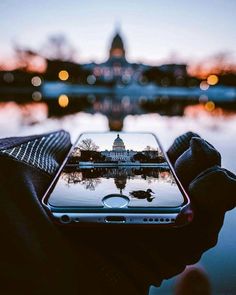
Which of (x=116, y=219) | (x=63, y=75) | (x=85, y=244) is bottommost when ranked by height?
(x=63, y=75)

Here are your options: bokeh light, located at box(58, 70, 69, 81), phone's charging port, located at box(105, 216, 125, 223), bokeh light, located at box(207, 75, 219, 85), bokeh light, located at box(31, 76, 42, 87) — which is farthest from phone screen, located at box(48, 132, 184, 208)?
bokeh light, located at box(207, 75, 219, 85)

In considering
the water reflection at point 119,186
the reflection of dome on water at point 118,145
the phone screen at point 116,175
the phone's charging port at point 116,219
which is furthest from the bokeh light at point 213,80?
the phone's charging port at point 116,219

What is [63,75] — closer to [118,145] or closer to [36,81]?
[36,81]

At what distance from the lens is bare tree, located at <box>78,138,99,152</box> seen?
151 inches

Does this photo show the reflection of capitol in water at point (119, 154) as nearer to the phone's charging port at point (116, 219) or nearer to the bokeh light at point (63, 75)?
the phone's charging port at point (116, 219)

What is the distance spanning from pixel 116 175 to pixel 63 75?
2731 inches

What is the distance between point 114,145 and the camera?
12.8 feet

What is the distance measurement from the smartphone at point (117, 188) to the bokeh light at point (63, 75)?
66727 mm

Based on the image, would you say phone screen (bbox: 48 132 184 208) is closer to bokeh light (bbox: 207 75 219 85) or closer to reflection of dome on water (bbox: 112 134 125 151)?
reflection of dome on water (bbox: 112 134 125 151)

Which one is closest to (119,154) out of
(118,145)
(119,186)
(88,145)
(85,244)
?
(118,145)

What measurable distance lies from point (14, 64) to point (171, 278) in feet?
237

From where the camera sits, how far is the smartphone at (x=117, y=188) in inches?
96.7

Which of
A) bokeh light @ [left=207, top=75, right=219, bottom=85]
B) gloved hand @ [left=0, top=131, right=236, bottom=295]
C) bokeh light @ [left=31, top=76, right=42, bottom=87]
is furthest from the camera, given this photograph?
bokeh light @ [left=207, top=75, right=219, bottom=85]

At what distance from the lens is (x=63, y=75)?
231ft
